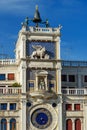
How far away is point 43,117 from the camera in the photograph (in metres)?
64.9

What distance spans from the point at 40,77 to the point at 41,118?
5789 millimetres

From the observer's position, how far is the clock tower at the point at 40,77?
6419 centimetres

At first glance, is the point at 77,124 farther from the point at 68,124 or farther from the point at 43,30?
the point at 43,30

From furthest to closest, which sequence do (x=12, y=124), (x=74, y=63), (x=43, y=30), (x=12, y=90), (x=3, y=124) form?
(x=74, y=63), (x=43, y=30), (x=12, y=90), (x=12, y=124), (x=3, y=124)

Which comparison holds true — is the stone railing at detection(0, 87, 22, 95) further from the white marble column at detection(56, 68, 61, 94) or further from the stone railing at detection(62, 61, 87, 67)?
the stone railing at detection(62, 61, 87, 67)

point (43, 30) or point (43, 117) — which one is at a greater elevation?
point (43, 30)

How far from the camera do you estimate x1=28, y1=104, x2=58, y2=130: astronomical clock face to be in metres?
64.4

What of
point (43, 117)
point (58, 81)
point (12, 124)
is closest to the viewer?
point (12, 124)

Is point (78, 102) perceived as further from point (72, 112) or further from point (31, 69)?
point (31, 69)

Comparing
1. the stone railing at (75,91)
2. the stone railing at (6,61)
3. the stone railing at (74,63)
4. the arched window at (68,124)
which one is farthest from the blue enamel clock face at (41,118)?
the stone railing at (74,63)

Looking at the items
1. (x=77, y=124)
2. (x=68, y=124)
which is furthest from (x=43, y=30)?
(x=77, y=124)

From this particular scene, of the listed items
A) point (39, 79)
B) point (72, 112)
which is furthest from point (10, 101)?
point (72, 112)

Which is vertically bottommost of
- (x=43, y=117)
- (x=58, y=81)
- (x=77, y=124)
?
(x=77, y=124)

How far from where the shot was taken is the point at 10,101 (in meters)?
64.1
